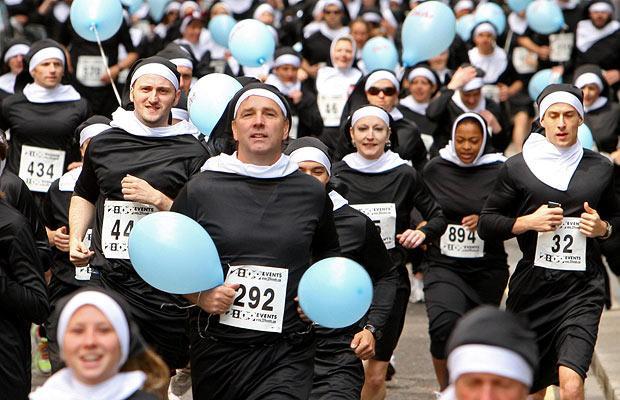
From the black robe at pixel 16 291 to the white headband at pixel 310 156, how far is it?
6.33ft

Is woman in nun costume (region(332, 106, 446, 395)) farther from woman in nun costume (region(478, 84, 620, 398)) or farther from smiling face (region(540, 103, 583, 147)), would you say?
smiling face (region(540, 103, 583, 147))

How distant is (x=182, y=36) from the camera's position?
1977 cm

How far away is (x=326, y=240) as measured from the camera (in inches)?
282

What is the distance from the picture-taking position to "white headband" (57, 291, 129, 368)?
529 cm

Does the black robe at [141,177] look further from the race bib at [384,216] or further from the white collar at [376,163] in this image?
the white collar at [376,163]

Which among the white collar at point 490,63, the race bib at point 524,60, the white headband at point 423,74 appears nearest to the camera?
the white headband at point 423,74

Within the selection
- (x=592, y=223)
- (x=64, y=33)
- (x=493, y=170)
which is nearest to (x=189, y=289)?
(x=592, y=223)

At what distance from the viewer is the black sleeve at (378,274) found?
8445mm

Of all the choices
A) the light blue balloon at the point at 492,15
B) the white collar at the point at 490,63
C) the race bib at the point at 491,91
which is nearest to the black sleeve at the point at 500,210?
the race bib at the point at 491,91

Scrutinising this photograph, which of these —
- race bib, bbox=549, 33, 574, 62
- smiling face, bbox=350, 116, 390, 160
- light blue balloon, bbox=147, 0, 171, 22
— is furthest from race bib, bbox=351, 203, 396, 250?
light blue balloon, bbox=147, 0, 171, 22

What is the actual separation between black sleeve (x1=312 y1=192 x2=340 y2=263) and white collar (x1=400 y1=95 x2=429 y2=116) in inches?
288

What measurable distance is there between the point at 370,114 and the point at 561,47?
8752 mm

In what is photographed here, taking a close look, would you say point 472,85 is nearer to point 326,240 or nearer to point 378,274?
point 378,274

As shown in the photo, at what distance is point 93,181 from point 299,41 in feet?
40.1
